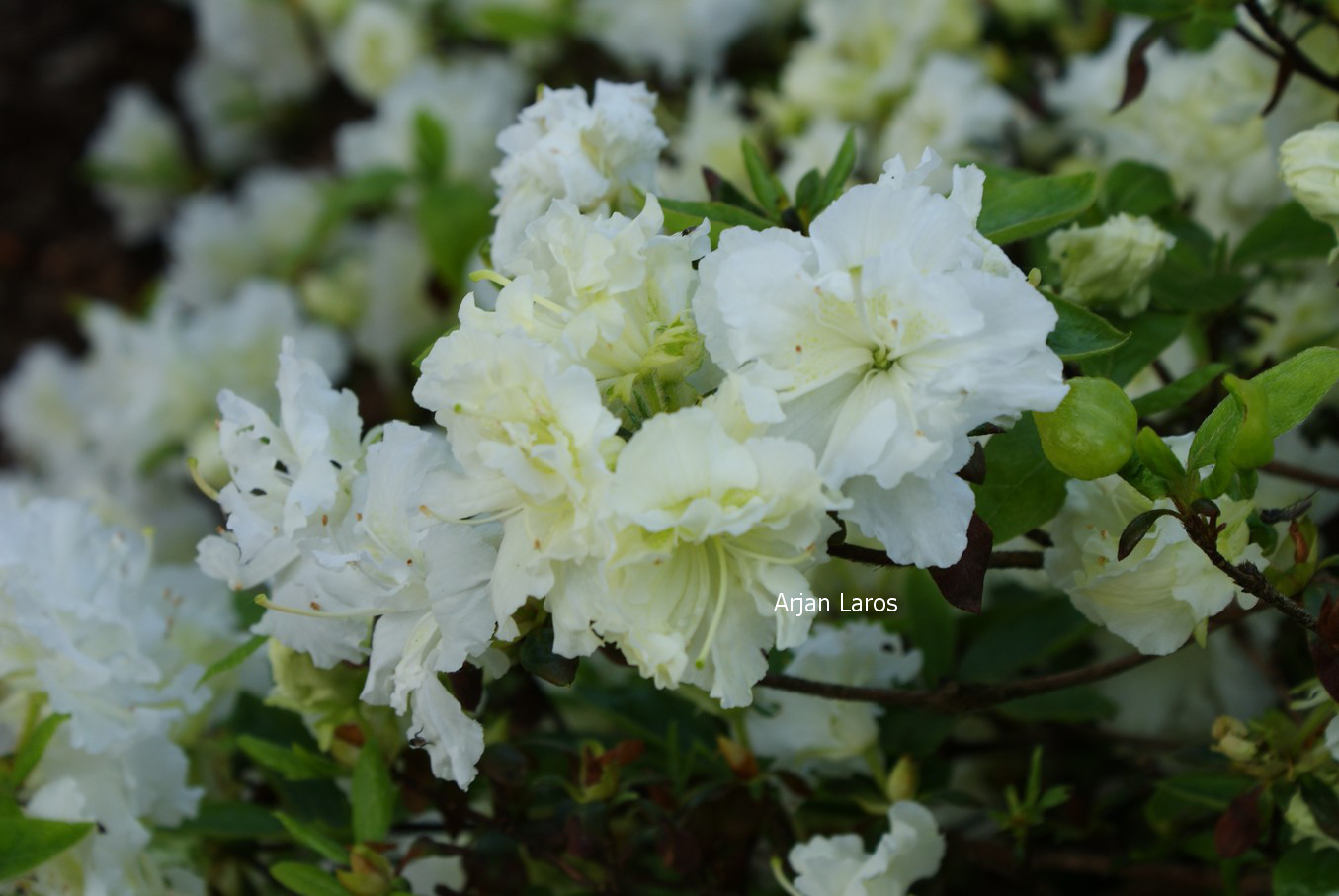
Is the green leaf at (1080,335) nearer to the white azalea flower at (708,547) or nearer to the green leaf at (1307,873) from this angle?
the white azalea flower at (708,547)

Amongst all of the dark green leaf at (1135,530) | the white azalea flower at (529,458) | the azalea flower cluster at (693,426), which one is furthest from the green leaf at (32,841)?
the dark green leaf at (1135,530)

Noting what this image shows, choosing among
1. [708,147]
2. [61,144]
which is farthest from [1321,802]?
[61,144]

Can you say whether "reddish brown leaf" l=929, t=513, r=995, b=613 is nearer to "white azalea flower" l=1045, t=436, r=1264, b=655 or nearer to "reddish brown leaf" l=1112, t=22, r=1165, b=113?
"white azalea flower" l=1045, t=436, r=1264, b=655

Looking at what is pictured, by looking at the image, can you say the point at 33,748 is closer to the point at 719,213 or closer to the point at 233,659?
the point at 233,659

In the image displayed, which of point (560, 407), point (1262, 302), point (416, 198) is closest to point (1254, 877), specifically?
point (1262, 302)

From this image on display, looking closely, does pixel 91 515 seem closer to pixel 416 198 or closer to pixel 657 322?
pixel 657 322

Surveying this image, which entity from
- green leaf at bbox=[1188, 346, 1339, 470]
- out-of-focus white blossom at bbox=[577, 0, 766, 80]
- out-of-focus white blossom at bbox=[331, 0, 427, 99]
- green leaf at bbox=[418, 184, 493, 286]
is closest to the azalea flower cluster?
green leaf at bbox=[1188, 346, 1339, 470]
